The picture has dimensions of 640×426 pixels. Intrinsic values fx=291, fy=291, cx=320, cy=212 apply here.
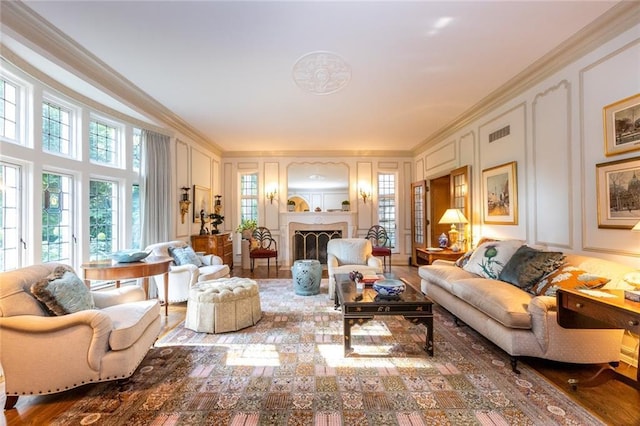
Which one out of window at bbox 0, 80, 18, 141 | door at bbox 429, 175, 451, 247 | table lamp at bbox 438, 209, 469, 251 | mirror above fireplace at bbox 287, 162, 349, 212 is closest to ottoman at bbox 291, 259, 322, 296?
table lamp at bbox 438, 209, 469, 251

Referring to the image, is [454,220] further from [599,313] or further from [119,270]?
[119,270]

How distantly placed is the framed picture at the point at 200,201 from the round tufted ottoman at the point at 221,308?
9.69 feet

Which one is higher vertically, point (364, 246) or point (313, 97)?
point (313, 97)

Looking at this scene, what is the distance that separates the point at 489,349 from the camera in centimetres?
268

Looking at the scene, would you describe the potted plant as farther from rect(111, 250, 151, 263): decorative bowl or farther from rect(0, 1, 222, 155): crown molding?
rect(111, 250, 151, 263): decorative bowl

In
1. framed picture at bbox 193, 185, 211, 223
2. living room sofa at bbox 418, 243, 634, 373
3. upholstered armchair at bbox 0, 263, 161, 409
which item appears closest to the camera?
upholstered armchair at bbox 0, 263, 161, 409

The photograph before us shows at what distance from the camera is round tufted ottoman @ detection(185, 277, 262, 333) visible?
3.03 metres

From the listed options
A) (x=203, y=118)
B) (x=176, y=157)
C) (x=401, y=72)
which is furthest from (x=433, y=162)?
(x=176, y=157)

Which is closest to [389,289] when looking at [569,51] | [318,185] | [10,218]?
[569,51]

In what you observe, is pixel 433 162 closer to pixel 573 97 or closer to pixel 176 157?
pixel 573 97

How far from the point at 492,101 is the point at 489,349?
331cm

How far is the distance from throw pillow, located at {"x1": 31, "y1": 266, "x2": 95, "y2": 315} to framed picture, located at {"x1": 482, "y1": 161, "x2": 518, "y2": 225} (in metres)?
4.65

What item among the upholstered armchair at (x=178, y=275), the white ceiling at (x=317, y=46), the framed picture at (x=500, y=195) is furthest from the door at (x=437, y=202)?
→ the upholstered armchair at (x=178, y=275)

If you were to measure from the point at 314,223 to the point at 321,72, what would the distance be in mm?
4258
